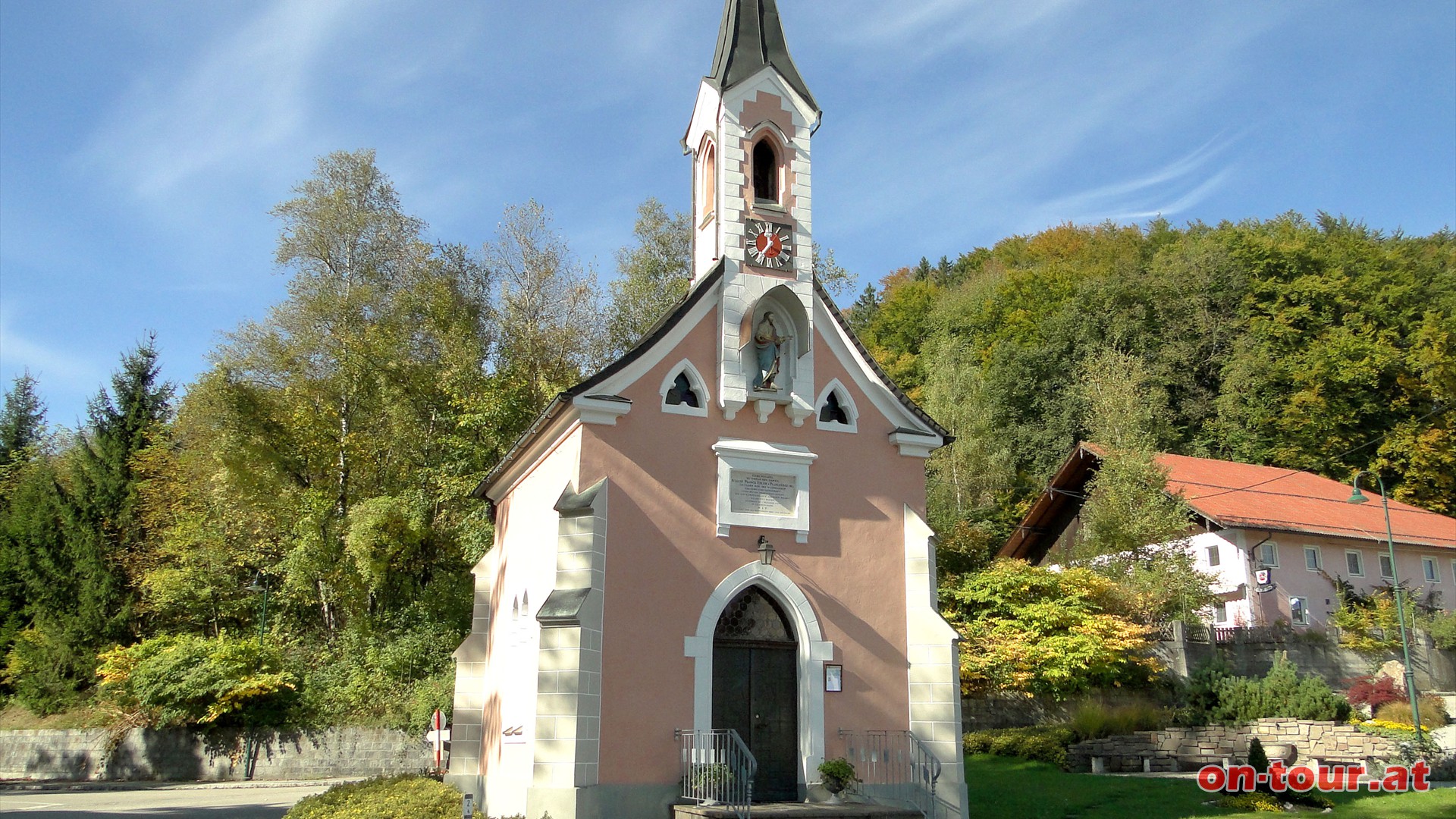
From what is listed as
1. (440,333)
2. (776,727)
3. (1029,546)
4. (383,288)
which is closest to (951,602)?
(1029,546)

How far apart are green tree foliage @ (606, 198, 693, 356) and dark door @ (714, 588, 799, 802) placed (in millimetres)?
22060

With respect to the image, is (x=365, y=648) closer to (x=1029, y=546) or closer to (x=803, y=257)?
(x=803, y=257)

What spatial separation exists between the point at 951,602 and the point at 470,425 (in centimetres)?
1448

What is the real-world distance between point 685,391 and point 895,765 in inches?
244

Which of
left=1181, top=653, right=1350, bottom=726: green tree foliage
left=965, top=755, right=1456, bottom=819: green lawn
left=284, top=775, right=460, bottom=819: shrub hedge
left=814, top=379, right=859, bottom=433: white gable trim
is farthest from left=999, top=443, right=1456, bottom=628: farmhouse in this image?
left=284, top=775, right=460, bottom=819: shrub hedge

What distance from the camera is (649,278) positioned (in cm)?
3869

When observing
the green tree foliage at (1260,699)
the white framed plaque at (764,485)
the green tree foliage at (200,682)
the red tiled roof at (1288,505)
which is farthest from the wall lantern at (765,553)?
the red tiled roof at (1288,505)

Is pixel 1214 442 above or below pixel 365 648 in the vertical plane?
above

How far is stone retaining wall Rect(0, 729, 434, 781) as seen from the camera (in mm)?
26328

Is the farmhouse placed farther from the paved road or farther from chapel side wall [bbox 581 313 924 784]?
the paved road

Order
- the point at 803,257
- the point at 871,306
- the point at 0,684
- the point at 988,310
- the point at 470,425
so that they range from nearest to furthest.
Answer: the point at 803,257 < the point at 470,425 < the point at 0,684 < the point at 988,310 < the point at 871,306

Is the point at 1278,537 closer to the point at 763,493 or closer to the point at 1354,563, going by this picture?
the point at 1354,563

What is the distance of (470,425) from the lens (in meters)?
28.6

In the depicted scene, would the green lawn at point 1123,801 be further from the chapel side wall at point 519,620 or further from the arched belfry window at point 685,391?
the arched belfry window at point 685,391
